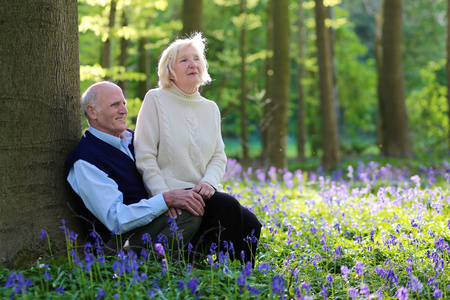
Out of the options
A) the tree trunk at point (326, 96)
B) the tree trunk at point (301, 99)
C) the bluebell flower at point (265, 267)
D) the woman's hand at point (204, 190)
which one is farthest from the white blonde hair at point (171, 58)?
the tree trunk at point (301, 99)

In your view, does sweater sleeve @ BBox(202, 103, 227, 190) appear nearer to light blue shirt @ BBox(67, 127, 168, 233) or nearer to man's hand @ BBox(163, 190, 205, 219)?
man's hand @ BBox(163, 190, 205, 219)

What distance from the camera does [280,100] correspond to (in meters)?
10.7

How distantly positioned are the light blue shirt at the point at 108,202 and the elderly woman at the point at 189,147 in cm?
19

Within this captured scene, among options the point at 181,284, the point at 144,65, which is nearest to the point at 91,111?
the point at 181,284

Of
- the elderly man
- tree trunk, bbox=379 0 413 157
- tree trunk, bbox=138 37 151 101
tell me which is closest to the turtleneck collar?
the elderly man

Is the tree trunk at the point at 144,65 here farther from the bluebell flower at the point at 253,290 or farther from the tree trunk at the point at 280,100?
the bluebell flower at the point at 253,290

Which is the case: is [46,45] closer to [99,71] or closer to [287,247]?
[287,247]

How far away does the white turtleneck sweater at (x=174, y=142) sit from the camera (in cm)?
387

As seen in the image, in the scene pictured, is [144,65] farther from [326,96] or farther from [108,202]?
[108,202]

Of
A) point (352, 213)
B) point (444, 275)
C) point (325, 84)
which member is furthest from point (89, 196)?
point (325, 84)

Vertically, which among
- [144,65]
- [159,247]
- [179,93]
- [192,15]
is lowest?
[159,247]

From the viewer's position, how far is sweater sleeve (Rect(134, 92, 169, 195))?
3826 mm

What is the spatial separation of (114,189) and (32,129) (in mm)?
713

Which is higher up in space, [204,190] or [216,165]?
[216,165]
